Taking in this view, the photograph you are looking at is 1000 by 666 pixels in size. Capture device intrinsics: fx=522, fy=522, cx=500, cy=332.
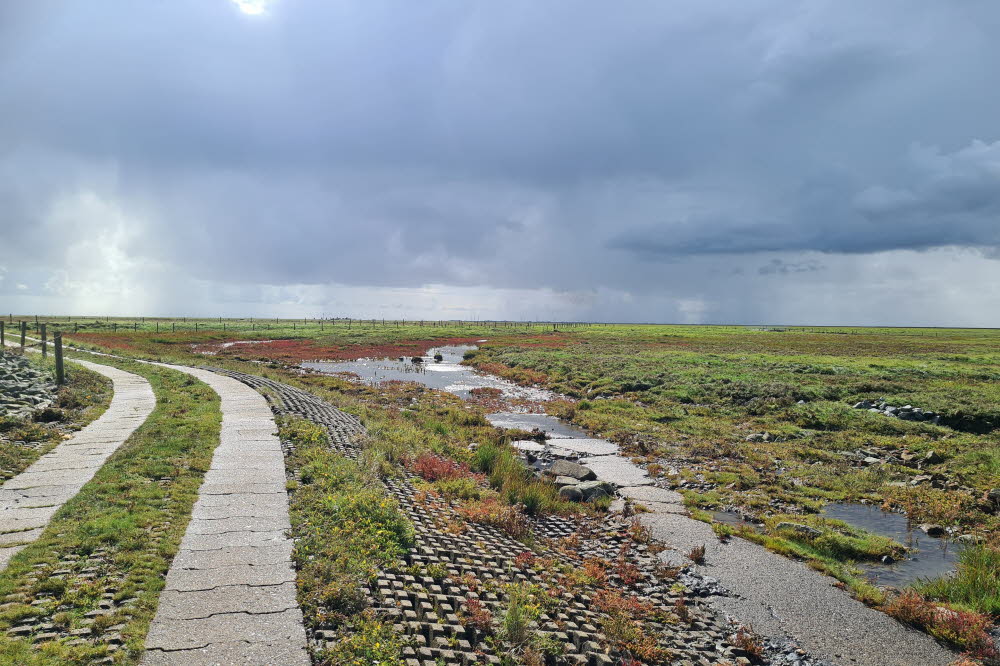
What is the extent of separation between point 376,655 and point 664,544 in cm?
857

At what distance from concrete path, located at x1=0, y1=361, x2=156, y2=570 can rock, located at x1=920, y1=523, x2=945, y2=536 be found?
19.5m

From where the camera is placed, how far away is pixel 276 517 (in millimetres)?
9820

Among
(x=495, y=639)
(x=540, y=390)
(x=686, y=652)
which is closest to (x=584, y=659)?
(x=495, y=639)

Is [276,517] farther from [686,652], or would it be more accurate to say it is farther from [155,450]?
[686,652]

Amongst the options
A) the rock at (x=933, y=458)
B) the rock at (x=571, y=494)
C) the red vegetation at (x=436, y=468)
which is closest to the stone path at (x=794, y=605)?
the rock at (x=571, y=494)

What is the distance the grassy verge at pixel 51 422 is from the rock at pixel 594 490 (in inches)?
554

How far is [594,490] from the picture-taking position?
16.0 m

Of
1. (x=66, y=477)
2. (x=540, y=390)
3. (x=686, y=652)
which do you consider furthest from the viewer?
(x=540, y=390)

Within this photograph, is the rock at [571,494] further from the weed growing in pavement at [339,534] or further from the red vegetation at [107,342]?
the red vegetation at [107,342]

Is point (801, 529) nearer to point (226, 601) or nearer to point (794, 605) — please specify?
point (794, 605)

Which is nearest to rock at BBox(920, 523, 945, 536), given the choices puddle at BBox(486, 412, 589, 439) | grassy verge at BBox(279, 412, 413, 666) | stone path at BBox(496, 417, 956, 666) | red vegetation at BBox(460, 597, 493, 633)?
stone path at BBox(496, 417, 956, 666)

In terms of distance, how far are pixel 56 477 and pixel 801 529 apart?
17.6m

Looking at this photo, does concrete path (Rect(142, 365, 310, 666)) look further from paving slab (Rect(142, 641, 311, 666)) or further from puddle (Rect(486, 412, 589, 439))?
puddle (Rect(486, 412, 589, 439))

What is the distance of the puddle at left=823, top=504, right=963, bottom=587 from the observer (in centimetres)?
1134
